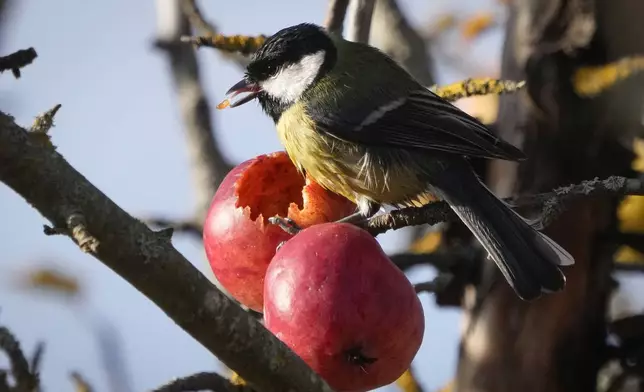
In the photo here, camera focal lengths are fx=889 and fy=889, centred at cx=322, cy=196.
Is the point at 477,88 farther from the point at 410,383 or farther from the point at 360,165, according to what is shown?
the point at 410,383

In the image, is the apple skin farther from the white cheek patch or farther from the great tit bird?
the white cheek patch

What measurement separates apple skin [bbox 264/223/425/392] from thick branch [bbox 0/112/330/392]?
0.48 ft

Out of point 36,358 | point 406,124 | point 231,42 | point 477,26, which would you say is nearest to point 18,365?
point 36,358

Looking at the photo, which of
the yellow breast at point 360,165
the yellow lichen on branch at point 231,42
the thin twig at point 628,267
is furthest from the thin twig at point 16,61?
the thin twig at point 628,267

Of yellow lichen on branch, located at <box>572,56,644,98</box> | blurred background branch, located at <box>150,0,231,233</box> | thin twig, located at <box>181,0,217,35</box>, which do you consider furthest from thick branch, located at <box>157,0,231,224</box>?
yellow lichen on branch, located at <box>572,56,644,98</box>

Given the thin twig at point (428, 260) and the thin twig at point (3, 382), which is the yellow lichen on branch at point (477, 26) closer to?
the thin twig at point (428, 260)

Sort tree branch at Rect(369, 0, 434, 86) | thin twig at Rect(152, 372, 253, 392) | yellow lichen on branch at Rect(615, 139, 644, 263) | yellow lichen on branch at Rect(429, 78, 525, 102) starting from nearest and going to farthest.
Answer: thin twig at Rect(152, 372, 253, 392) → yellow lichen on branch at Rect(429, 78, 525, 102) → yellow lichen on branch at Rect(615, 139, 644, 263) → tree branch at Rect(369, 0, 434, 86)

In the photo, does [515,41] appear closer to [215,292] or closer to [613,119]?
[613,119]

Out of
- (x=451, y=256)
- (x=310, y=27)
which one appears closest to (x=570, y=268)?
(x=451, y=256)

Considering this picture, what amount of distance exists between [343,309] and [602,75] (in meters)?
0.81

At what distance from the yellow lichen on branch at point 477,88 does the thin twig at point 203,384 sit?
521 mm

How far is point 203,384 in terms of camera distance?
0.93 m

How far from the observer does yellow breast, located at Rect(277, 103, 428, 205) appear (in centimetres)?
144

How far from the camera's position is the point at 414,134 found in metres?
1.49
